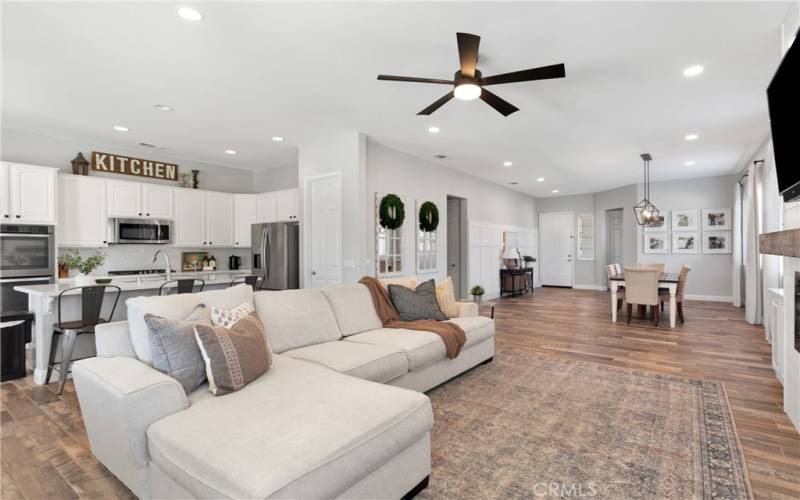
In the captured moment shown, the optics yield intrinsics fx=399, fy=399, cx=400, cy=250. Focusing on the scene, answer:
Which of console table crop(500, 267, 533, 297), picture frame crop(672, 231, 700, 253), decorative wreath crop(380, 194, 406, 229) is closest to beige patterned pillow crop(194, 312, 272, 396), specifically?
decorative wreath crop(380, 194, 406, 229)

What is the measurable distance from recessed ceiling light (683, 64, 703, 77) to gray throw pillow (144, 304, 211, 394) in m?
4.36

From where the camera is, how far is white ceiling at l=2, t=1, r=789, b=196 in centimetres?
269

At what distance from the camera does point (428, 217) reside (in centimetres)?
673

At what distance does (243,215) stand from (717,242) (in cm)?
999

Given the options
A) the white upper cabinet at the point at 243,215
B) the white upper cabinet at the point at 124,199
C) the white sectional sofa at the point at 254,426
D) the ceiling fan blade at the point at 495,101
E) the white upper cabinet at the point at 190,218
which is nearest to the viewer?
the white sectional sofa at the point at 254,426

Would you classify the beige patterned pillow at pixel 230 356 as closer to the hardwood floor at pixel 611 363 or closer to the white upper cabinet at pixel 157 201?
the hardwood floor at pixel 611 363

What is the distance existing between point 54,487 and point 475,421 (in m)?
2.39

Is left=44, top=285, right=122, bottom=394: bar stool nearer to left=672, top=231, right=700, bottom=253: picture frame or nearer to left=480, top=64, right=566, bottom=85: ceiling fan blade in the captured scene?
left=480, top=64, right=566, bottom=85: ceiling fan blade

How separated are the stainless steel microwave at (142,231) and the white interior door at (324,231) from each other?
233 cm

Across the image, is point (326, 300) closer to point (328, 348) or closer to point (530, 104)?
point (328, 348)

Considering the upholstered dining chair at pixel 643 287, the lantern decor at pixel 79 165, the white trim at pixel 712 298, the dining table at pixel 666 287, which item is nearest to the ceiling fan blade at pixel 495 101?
the upholstered dining chair at pixel 643 287

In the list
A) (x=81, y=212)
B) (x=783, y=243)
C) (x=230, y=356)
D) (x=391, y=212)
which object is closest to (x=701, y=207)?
(x=391, y=212)

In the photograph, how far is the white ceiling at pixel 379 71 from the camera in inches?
106

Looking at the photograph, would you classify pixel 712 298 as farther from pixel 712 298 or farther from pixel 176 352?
pixel 176 352
